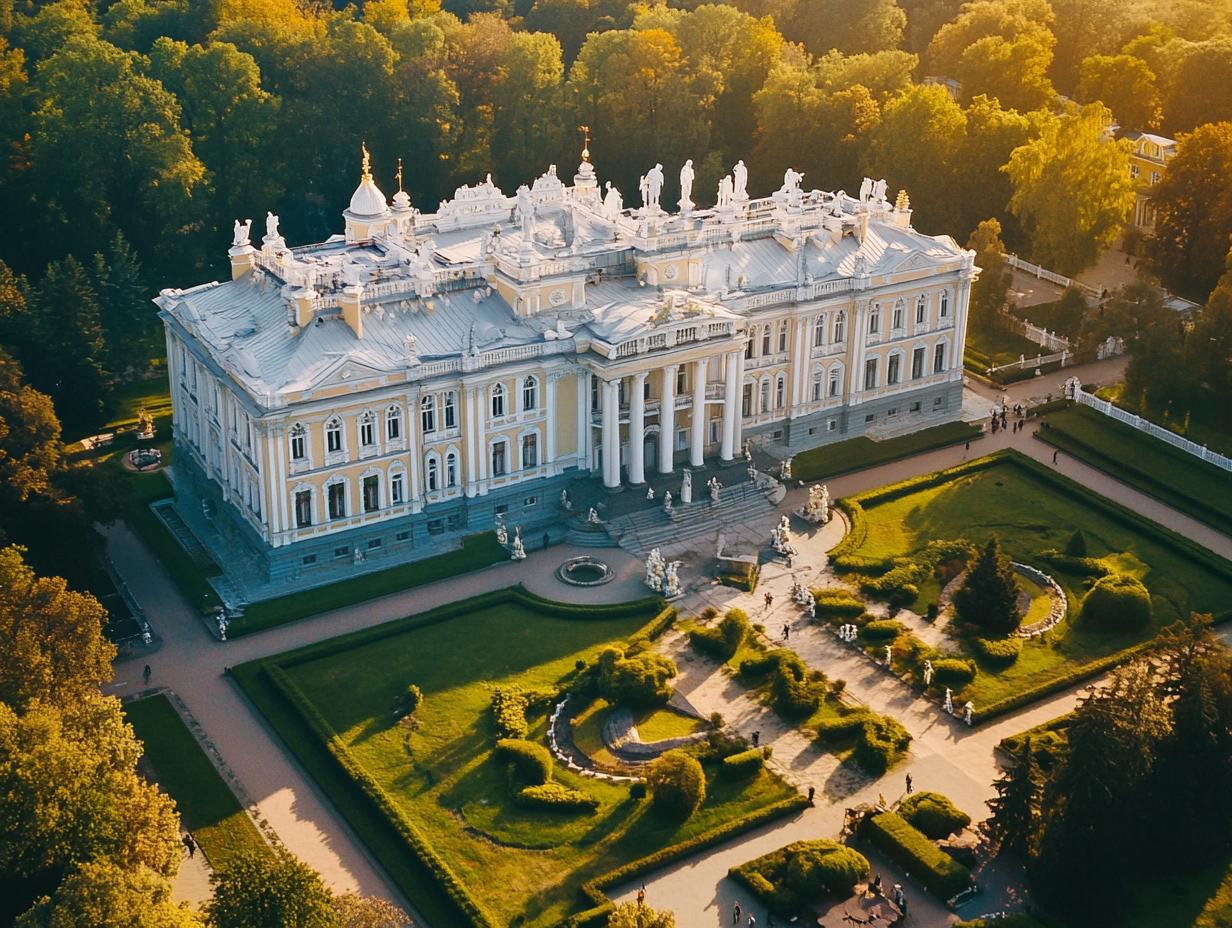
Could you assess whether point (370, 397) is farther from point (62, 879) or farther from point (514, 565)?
point (62, 879)

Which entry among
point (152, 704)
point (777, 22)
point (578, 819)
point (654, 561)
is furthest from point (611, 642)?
point (777, 22)

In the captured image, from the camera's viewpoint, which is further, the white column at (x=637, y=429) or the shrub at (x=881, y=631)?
the white column at (x=637, y=429)

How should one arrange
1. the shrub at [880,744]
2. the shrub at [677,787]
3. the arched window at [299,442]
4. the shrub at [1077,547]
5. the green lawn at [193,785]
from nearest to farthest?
the green lawn at [193,785]
the shrub at [677,787]
the shrub at [880,744]
the arched window at [299,442]
the shrub at [1077,547]

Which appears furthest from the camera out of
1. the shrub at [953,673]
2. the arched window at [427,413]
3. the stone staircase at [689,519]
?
the stone staircase at [689,519]

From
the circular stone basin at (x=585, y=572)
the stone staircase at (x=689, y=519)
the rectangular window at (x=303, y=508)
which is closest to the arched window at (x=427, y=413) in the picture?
the rectangular window at (x=303, y=508)

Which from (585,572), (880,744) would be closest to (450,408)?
(585,572)

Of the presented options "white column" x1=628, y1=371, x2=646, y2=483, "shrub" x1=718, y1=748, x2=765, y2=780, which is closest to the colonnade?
"white column" x1=628, y1=371, x2=646, y2=483

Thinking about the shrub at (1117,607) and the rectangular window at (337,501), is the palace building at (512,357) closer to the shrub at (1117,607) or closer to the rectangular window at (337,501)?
the rectangular window at (337,501)

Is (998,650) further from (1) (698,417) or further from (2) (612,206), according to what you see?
(2) (612,206)
